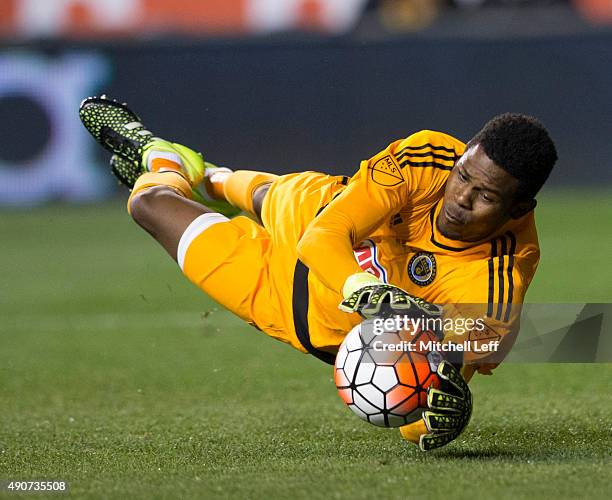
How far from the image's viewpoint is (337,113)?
13.8 meters

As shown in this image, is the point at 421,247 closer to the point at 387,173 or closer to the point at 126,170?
the point at 387,173

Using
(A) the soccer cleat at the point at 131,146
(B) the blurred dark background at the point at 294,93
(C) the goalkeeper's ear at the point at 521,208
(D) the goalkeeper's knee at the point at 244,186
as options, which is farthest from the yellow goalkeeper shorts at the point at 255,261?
(B) the blurred dark background at the point at 294,93

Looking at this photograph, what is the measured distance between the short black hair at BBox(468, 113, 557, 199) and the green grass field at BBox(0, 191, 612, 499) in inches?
40.6

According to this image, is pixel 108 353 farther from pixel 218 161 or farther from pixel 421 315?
pixel 218 161

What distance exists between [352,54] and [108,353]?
748 cm

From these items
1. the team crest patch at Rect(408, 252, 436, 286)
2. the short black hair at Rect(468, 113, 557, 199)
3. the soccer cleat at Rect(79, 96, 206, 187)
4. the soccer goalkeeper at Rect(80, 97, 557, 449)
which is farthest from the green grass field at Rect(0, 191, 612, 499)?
the short black hair at Rect(468, 113, 557, 199)

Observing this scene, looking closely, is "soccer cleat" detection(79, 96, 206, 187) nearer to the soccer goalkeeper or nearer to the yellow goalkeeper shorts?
the soccer goalkeeper

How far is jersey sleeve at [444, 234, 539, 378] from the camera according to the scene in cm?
428

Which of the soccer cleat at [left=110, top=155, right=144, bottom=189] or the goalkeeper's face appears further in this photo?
the soccer cleat at [left=110, top=155, right=144, bottom=189]

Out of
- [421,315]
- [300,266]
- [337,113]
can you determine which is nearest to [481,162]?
[421,315]

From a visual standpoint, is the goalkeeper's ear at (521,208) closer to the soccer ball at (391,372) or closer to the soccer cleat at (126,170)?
the soccer ball at (391,372)

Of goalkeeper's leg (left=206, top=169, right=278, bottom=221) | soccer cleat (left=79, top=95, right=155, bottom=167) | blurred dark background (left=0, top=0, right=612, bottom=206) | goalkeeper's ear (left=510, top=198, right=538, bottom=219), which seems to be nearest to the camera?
goalkeeper's ear (left=510, top=198, right=538, bottom=219)

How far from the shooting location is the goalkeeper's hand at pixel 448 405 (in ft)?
13.0

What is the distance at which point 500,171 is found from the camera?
13.2 feet
